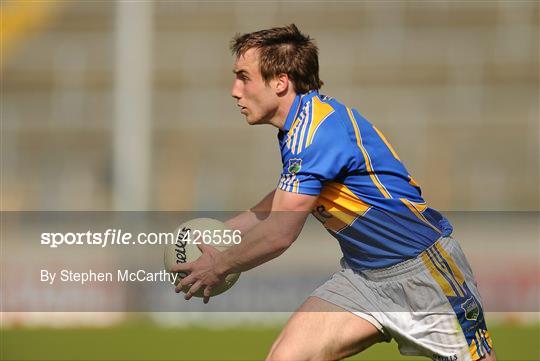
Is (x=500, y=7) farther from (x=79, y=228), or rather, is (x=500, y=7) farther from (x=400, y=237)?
(x=400, y=237)

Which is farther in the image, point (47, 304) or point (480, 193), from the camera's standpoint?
point (480, 193)

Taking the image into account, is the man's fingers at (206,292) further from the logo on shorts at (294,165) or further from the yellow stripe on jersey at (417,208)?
the yellow stripe on jersey at (417,208)

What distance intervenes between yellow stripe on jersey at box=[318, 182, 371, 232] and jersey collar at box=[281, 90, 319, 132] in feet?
0.97

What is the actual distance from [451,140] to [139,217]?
404 centimetres

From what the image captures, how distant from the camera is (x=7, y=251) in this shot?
10281mm

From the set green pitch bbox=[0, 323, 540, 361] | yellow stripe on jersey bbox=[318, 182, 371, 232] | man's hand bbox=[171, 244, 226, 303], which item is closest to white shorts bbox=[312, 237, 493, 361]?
yellow stripe on jersey bbox=[318, 182, 371, 232]

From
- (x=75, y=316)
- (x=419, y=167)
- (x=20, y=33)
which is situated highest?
(x=20, y=33)

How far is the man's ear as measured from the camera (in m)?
3.94

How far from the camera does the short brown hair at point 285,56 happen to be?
395 centimetres

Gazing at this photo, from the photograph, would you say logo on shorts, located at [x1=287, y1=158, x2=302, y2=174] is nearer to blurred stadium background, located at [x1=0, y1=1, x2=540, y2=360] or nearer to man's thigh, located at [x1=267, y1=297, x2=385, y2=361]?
man's thigh, located at [x1=267, y1=297, x2=385, y2=361]

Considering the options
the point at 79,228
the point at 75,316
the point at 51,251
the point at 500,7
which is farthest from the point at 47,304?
the point at 500,7

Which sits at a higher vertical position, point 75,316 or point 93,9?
point 93,9

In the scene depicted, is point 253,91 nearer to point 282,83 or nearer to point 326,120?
point 282,83

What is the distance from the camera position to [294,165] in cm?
373
